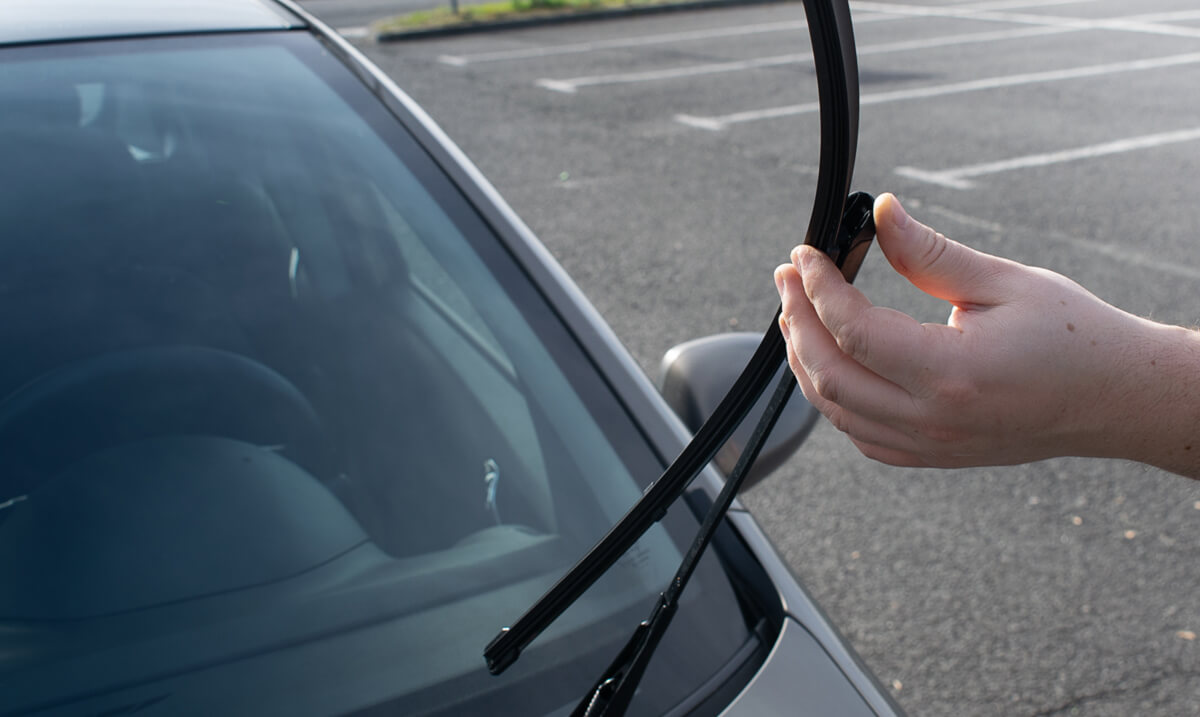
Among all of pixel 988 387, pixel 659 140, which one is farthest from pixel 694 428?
pixel 659 140

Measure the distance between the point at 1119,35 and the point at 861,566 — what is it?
1028 cm

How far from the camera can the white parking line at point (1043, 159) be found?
5809 millimetres

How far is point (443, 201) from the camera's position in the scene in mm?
1553

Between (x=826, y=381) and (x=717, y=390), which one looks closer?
(x=826, y=381)

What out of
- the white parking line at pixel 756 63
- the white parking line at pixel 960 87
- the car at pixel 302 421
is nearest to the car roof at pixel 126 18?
the car at pixel 302 421

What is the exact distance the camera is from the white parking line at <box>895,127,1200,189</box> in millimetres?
5809

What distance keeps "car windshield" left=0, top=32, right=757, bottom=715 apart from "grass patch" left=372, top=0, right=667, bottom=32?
34.4 ft

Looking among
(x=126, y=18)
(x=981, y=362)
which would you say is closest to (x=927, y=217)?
(x=126, y=18)

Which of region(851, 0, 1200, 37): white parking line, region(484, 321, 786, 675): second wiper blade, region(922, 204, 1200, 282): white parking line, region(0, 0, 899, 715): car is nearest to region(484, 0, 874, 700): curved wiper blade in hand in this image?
region(484, 321, 786, 675): second wiper blade

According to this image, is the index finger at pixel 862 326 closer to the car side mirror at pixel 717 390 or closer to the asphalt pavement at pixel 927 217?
the car side mirror at pixel 717 390

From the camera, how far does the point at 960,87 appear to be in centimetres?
828

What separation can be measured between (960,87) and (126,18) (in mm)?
7875

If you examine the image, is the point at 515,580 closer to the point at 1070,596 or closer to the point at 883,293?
the point at 1070,596

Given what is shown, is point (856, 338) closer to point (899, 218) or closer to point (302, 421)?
point (899, 218)
